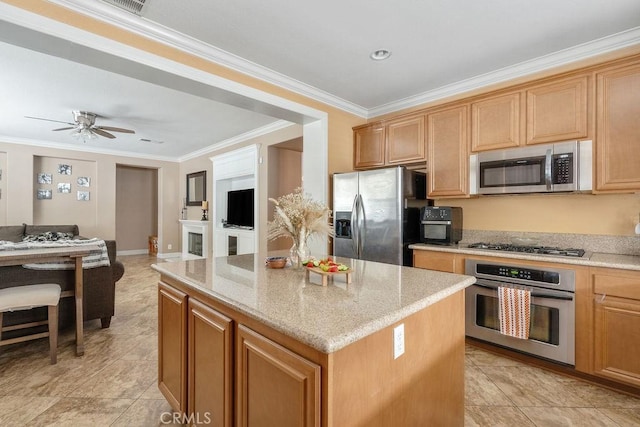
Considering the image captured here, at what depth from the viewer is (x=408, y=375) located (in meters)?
1.17

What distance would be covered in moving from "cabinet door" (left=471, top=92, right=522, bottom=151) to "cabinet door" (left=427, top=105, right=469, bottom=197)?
0.09 meters

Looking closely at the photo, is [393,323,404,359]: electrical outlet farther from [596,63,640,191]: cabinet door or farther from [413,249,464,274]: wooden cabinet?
[596,63,640,191]: cabinet door

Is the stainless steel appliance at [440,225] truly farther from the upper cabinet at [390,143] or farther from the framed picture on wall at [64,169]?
the framed picture on wall at [64,169]

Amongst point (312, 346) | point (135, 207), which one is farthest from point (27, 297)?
point (135, 207)

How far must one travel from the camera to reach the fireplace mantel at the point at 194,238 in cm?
685

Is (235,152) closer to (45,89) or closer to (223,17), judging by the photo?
(45,89)

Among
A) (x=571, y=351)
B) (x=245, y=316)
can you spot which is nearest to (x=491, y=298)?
(x=571, y=351)

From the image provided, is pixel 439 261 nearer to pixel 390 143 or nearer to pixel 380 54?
pixel 390 143

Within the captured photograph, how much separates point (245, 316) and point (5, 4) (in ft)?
7.36

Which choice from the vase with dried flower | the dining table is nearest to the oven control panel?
the vase with dried flower

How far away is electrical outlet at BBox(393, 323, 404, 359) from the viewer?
42.9 inches

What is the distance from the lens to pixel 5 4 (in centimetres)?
174

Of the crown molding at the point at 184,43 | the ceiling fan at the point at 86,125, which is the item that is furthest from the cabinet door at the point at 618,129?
A: the ceiling fan at the point at 86,125

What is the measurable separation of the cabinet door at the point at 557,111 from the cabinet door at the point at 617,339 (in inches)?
49.0
